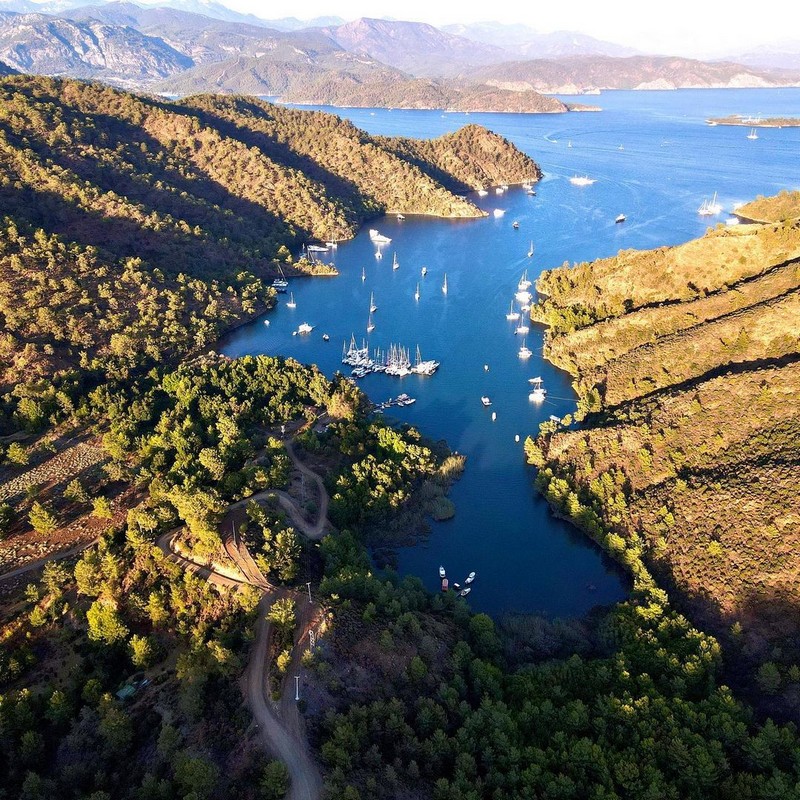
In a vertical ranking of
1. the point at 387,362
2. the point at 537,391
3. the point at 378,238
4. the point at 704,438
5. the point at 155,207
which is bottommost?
the point at 387,362

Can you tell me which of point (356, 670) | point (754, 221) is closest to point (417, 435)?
point (356, 670)

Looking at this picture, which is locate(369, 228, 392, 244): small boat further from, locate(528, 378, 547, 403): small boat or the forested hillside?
locate(528, 378, 547, 403): small boat

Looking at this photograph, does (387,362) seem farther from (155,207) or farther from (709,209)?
(709,209)

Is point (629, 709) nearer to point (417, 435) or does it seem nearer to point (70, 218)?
point (417, 435)

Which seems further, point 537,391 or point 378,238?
point 378,238

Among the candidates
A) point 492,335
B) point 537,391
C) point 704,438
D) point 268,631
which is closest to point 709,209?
point 492,335

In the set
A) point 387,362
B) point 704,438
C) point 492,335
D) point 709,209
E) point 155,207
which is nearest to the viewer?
point 704,438

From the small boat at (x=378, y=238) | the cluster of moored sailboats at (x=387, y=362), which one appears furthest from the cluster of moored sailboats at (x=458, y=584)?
the small boat at (x=378, y=238)
